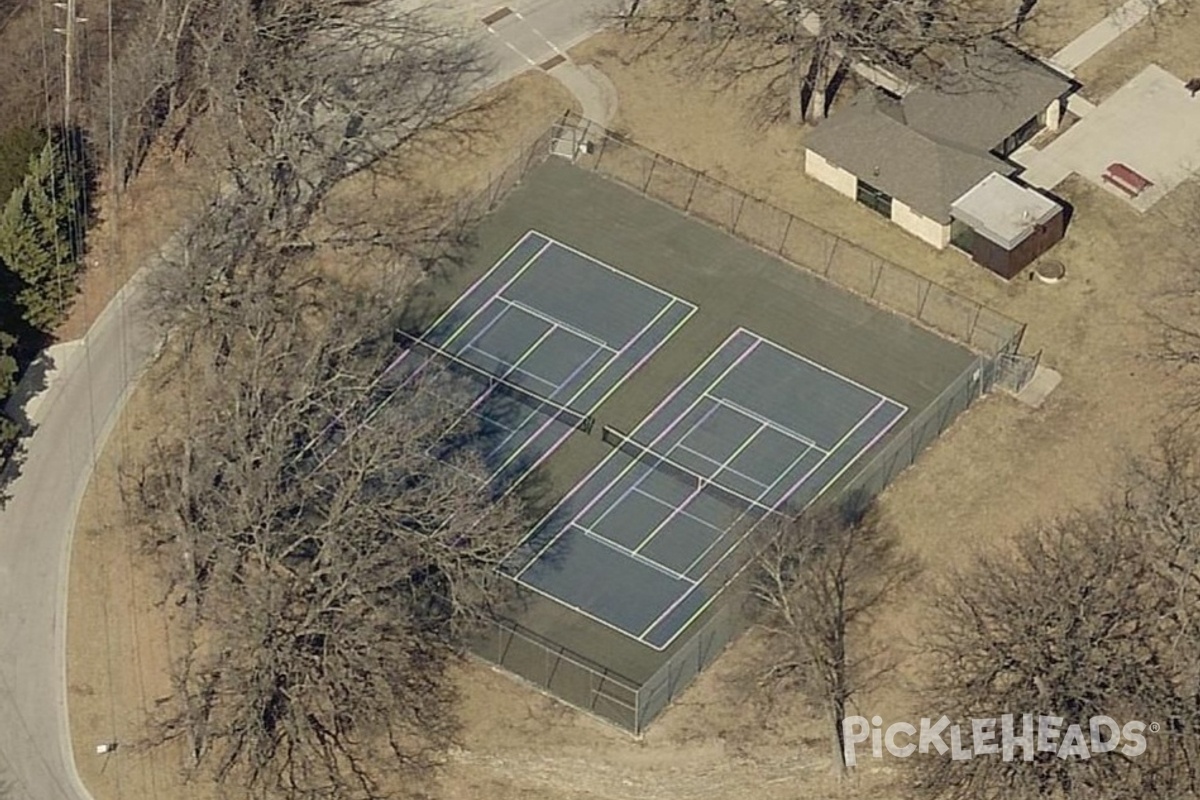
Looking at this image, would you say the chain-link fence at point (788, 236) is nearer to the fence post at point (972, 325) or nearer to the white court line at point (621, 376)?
the fence post at point (972, 325)

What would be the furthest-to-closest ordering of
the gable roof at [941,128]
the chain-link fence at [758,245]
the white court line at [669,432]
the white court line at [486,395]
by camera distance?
the gable roof at [941,128]
the white court line at [486,395]
the white court line at [669,432]
the chain-link fence at [758,245]

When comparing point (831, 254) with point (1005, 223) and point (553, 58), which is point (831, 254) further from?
point (553, 58)

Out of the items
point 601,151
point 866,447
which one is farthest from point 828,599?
point 601,151

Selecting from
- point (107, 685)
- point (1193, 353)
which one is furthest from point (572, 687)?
point (1193, 353)

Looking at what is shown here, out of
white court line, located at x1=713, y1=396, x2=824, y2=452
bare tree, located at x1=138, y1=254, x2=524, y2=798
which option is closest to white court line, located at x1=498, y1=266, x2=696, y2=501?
bare tree, located at x1=138, y1=254, x2=524, y2=798

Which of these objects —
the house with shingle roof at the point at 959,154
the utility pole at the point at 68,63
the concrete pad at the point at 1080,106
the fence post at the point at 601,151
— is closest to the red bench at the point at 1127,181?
the house with shingle roof at the point at 959,154
